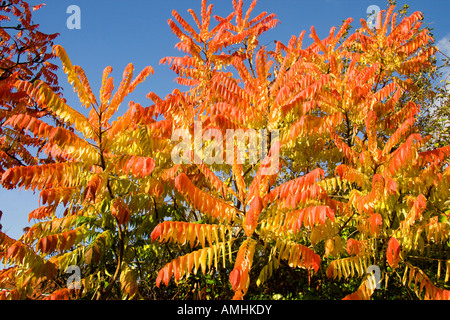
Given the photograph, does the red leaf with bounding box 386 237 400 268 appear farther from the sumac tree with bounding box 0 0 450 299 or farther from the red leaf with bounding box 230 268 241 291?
the red leaf with bounding box 230 268 241 291

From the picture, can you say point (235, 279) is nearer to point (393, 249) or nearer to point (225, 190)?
point (225, 190)

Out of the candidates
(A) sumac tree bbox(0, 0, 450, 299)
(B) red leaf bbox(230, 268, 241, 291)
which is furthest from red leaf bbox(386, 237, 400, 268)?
(B) red leaf bbox(230, 268, 241, 291)

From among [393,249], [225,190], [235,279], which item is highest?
[225,190]

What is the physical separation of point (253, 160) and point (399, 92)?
2728 millimetres

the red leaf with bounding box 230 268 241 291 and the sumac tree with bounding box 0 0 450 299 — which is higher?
the sumac tree with bounding box 0 0 450 299

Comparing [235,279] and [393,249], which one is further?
A: [393,249]

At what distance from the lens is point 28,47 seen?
10164 mm

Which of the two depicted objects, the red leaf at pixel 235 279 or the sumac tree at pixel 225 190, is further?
the sumac tree at pixel 225 190

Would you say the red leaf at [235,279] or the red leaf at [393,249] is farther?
the red leaf at [393,249]

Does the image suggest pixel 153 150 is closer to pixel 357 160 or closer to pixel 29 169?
pixel 29 169

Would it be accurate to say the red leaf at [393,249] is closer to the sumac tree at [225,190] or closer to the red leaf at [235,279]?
the sumac tree at [225,190]

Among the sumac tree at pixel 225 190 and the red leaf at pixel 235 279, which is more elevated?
the sumac tree at pixel 225 190

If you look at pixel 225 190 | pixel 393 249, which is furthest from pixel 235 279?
pixel 393 249

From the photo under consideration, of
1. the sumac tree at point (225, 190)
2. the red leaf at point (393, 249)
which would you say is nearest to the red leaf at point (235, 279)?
the sumac tree at point (225, 190)
